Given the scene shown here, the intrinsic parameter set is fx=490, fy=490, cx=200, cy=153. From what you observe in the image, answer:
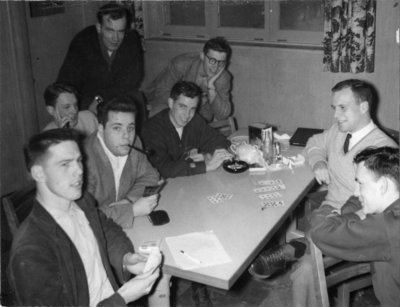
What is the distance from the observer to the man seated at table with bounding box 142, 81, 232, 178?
9.12ft

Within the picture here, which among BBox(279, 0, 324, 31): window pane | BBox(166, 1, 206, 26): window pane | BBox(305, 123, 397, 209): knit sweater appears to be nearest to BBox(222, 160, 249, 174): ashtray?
BBox(305, 123, 397, 209): knit sweater

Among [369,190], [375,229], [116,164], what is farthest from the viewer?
[116,164]

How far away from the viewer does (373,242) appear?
1.73 metres

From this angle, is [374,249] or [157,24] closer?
[374,249]

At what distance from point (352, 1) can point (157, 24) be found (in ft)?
6.34

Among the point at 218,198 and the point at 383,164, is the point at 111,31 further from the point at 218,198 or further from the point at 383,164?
the point at 383,164

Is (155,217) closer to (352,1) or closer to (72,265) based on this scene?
(72,265)

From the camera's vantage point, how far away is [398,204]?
5.72 feet

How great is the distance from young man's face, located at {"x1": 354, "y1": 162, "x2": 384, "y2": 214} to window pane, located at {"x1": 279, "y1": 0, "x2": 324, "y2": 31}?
240cm

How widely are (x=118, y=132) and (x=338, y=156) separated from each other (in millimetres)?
1197

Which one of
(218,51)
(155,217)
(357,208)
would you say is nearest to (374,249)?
(357,208)

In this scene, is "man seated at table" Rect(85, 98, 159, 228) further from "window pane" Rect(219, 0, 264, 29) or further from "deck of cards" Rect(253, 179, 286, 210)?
"window pane" Rect(219, 0, 264, 29)

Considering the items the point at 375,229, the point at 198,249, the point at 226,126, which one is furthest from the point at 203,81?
the point at 375,229

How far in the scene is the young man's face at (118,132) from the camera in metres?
2.40
